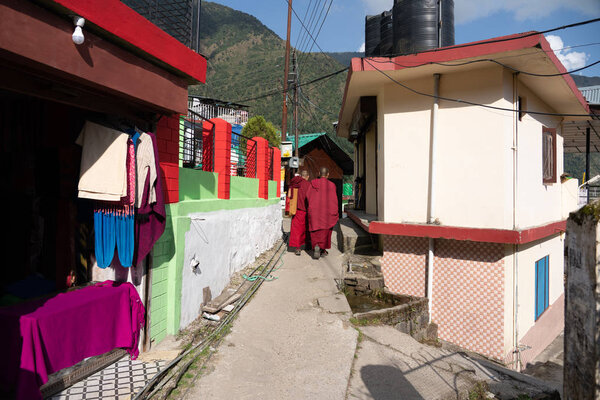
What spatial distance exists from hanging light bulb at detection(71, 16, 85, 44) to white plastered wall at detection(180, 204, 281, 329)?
7.66 feet

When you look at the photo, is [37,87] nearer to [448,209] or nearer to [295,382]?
[295,382]

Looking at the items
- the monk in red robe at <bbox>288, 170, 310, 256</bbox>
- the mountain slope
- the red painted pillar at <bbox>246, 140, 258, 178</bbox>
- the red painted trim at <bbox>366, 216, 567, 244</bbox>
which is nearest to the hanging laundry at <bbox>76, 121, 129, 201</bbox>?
the red painted trim at <bbox>366, 216, 567, 244</bbox>

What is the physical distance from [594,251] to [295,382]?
101 inches

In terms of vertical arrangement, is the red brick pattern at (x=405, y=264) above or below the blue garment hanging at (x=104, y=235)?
below

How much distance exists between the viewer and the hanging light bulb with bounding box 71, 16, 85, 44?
7.83 ft

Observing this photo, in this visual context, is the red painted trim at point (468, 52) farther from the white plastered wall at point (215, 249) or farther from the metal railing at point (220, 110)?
the metal railing at point (220, 110)

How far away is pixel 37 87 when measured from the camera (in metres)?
2.62

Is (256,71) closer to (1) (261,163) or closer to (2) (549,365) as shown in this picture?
(1) (261,163)

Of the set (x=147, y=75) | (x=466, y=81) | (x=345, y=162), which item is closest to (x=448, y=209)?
(x=466, y=81)

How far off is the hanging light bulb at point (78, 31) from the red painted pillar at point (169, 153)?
1387mm

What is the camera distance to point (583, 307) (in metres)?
2.23

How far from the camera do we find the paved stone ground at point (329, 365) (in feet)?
10.3

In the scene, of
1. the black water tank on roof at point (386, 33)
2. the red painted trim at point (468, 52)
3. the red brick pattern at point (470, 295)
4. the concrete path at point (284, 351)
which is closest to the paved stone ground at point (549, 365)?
the red brick pattern at point (470, 295)

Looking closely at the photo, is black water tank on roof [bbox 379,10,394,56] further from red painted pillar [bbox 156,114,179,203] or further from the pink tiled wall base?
red painted pillar [bbox 156,114,179,203]
